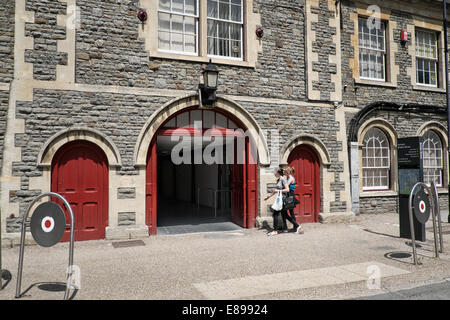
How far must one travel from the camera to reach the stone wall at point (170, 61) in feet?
26.3

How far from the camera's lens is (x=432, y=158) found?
42.8 feet

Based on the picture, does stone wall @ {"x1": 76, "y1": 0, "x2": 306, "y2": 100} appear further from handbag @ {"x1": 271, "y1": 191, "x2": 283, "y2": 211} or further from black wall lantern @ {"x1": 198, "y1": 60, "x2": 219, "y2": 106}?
handbag @ {"x1": 271, "y1": 191, "x2": 283, "y2": 211}

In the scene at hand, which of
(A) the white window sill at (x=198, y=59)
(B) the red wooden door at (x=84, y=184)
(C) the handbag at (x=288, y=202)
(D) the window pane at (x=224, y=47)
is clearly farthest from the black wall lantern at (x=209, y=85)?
(C) the handbag at (x=288, y=202)

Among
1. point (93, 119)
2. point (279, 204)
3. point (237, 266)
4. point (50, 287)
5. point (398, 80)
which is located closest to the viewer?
point (50, 287)

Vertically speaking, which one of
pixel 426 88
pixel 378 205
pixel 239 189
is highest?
pixel 426 88

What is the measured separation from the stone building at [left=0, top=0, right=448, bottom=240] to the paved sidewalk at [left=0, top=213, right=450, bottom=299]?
1.31 m

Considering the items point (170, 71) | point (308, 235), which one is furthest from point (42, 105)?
point (308, 235)

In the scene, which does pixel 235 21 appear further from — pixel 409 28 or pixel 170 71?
pixel 409 28

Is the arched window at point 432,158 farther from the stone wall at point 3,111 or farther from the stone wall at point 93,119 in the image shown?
the stone wall at point 3,111

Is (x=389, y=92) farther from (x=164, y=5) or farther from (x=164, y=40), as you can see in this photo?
(x=164, y=5)

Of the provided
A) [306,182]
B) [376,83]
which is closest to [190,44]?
[306,182]

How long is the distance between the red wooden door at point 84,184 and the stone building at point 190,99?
3 cm

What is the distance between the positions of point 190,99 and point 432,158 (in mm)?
10041

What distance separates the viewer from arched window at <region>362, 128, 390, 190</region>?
11.7m
